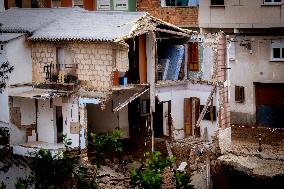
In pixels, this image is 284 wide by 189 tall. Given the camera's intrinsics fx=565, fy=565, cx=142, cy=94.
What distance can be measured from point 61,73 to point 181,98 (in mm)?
6110

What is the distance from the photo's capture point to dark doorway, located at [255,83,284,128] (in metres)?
31.5

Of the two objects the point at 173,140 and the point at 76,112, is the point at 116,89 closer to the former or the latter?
the point at 76,112

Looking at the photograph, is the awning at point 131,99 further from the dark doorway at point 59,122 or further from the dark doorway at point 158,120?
the dark doorway at point 59,122

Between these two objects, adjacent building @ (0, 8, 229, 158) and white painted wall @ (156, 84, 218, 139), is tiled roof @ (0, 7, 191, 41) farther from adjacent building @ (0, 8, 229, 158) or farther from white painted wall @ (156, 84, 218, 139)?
white painted wall @ (156, 84, 218, 139)

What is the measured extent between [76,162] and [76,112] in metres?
2.22

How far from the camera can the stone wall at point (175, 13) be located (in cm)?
3162

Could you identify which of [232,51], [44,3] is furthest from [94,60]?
[44,3]

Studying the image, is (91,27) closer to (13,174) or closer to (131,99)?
(131,99)

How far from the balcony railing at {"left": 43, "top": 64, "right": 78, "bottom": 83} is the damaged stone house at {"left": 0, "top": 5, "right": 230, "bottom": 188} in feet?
0.15

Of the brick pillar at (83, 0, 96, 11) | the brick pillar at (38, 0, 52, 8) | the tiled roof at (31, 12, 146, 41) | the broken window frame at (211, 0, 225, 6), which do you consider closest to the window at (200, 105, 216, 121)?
the tiled roof at (31, 12, 146, 41)


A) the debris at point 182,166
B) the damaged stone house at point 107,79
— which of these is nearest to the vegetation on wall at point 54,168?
the damaged stone house at point 107,79

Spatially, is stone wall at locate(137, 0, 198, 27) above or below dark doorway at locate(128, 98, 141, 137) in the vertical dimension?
above

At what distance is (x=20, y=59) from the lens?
25.9m

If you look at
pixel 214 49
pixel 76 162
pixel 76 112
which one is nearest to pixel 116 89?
pixel 76 112
